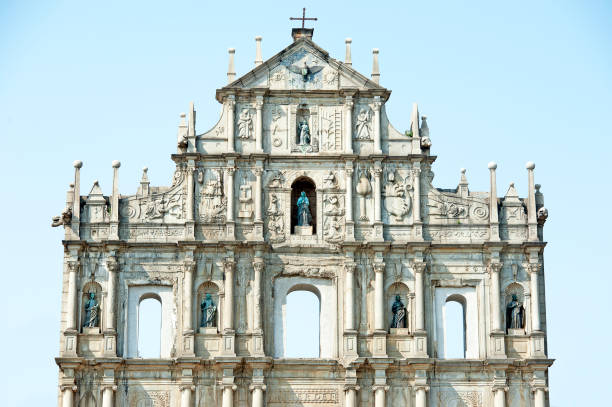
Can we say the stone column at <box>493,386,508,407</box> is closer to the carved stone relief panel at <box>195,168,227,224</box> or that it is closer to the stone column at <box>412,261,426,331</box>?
the stone column at <box>412,261,426,331</box>

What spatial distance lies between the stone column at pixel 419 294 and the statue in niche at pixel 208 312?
16.0 feet

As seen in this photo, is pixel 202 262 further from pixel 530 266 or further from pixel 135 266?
pixel 530 266

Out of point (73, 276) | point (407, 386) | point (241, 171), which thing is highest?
point (241, 171)

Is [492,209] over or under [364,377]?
over

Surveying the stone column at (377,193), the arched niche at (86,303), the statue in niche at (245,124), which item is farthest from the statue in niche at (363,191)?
the arched niche at (86,303)

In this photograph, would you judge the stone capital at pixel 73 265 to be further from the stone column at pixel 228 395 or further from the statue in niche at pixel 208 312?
the stone column at pixel 228 395

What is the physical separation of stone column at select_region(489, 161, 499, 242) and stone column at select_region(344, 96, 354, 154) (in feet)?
11.5

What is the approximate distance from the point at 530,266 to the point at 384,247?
360 centimetres

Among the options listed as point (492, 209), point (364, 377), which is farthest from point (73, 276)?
point (492, 209)

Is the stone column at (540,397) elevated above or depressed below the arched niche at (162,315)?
below

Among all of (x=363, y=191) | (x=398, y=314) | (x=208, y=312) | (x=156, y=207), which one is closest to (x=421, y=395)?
(x=398, y=314)

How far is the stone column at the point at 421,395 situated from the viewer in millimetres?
40219

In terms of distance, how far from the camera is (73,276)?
134 ft

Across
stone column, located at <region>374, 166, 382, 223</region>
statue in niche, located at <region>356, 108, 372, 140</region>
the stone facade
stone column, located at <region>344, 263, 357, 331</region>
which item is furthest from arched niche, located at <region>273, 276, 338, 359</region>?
statue in niche, located at <region>356, 108, 372, 140</region>
